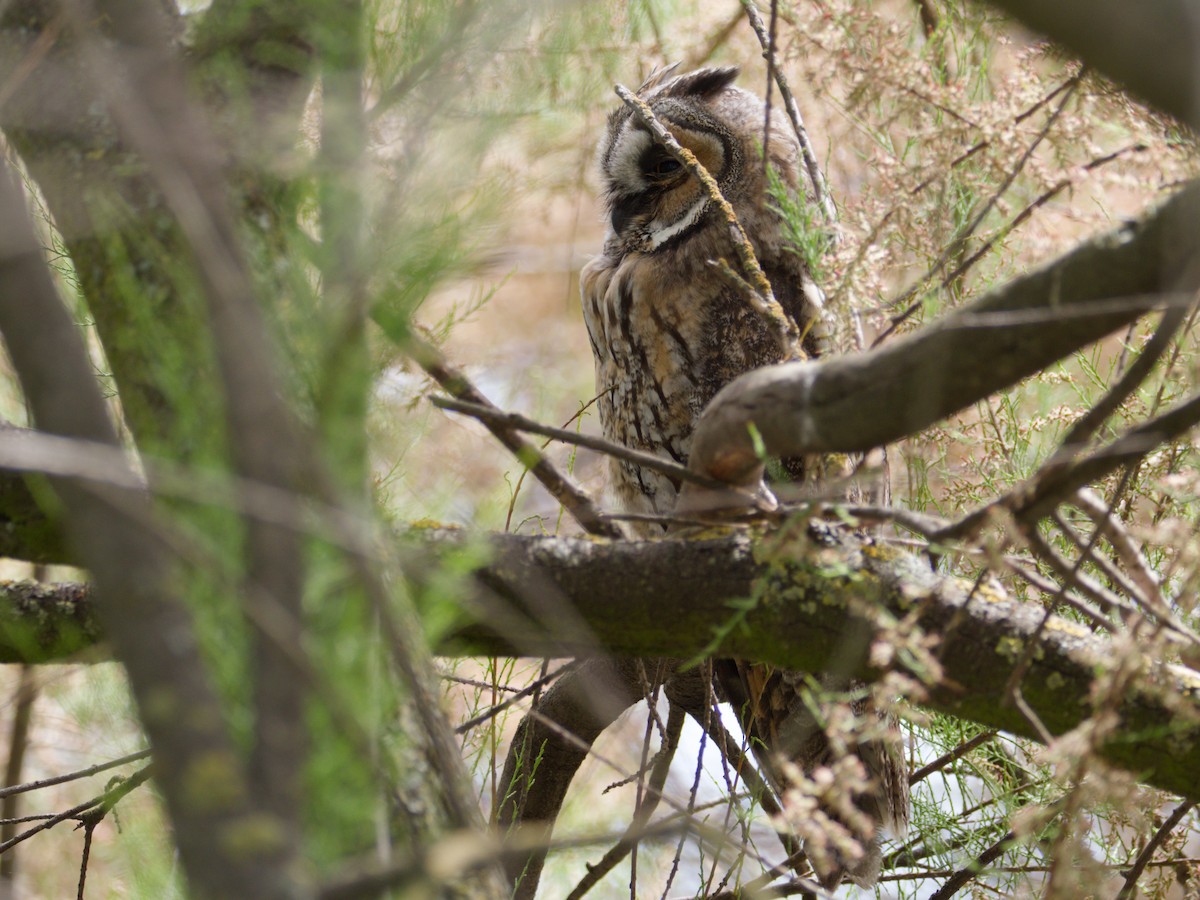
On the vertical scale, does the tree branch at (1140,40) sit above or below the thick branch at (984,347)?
above

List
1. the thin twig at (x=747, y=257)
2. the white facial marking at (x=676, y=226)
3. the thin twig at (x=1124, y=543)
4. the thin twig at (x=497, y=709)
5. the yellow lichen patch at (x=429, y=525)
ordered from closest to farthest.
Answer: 1. the thin twig at (x=1124, y=543)
2. the yellow lichen patch at (x=429, y=525)
3. the thin twig at (x=747, y=257)
4. the thin twig at (x=497, y=709)
5. the white facial marking at (x=676, y=226)

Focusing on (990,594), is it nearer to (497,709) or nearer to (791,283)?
(497,709)

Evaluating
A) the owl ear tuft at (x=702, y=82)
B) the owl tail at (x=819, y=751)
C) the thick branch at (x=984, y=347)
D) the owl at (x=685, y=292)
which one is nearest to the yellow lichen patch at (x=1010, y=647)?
the thick branch at (x=984, y=347)

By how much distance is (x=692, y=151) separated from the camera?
8.02ft

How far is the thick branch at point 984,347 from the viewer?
0.83 m

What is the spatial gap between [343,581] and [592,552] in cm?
60

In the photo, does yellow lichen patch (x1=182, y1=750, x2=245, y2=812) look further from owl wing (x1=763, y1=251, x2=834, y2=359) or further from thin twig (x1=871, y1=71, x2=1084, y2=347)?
owl wing (x1=763, y1=251, x2=834, y2=359)

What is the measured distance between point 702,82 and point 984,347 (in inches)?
A: 73.4

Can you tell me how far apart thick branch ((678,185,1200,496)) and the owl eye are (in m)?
1.50

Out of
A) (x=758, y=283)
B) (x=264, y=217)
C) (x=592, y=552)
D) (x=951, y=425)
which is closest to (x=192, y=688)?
(x=264, y=217)

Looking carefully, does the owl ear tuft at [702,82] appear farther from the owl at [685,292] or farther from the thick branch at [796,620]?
the thick branch at [796,620]

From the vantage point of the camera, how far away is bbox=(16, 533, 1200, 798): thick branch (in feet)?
3.73

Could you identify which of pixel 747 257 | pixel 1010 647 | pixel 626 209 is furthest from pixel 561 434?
pixel 626 209

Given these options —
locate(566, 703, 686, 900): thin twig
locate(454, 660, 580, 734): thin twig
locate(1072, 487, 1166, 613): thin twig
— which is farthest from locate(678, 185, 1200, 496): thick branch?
locate(566, 703, 686, 900): thin twig
